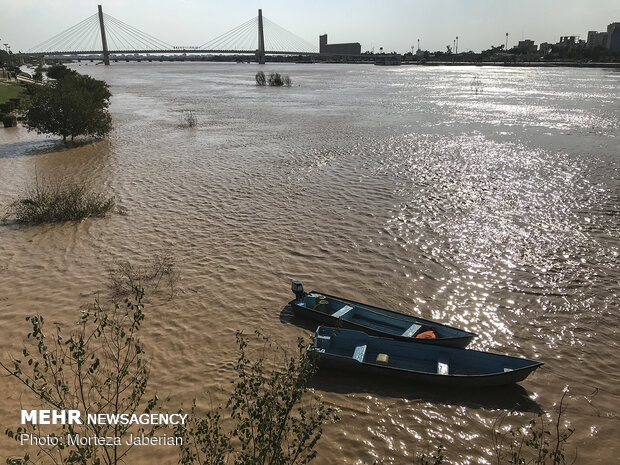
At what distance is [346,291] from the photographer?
39.0 feet

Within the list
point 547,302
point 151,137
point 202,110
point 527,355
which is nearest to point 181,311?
point 527,355

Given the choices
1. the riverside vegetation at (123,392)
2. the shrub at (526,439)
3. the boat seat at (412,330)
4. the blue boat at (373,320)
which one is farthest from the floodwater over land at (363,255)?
the boat seat at (412,330)

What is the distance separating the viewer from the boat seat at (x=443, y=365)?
8445 mm

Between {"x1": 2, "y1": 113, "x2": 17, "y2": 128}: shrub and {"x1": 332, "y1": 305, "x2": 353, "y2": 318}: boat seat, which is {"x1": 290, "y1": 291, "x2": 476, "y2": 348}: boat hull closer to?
{"x1": 332, "y1": 305, "x2": 353, "y2": 318}: boat seat

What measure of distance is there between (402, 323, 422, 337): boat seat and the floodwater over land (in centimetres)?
116

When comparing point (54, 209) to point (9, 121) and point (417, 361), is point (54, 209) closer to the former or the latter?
point (417, 361)

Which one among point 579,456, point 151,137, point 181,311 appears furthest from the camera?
point 151,137

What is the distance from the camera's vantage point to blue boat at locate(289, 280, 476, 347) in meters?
9.09

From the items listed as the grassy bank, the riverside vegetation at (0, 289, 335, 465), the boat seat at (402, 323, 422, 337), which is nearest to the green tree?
the grassy bank

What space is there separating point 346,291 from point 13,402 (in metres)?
7.66

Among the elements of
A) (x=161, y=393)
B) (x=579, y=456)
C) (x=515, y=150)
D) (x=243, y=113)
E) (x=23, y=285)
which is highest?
(x=243, y=113)

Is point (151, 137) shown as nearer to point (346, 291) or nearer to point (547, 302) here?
point (346, 291)

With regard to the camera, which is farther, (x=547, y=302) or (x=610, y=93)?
(x=610, y=93)

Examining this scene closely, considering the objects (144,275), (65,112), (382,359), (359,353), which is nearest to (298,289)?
(359,353)
